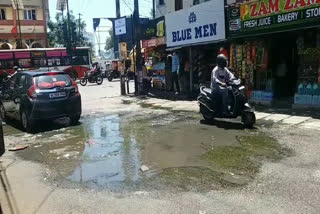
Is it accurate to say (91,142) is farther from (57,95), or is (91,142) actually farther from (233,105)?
(233,105)

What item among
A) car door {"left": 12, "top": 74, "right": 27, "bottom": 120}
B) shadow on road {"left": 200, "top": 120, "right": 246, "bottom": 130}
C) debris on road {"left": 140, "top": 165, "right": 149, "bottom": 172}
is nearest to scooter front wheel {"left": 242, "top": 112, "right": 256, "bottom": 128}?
shadow on road {"left": 200, "top": 120, "right": 246, "bottom": 130}

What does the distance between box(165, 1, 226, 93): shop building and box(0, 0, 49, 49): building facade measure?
105ft

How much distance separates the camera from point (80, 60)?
35.9m

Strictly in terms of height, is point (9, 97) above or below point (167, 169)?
above

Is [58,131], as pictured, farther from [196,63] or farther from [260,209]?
[196,63]

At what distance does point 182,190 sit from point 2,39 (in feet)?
153

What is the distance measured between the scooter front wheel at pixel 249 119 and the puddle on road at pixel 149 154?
1.59 ft

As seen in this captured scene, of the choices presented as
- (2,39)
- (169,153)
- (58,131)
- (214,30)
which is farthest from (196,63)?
(2,39)

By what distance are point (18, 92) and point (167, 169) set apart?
636cm

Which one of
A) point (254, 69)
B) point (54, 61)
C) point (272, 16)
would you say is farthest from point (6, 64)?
point (272, 16)

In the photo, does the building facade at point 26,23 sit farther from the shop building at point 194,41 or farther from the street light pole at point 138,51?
the shop building at point 194,41

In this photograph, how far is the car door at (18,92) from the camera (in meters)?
10.4

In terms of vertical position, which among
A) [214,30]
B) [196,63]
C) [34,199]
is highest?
[214,30]

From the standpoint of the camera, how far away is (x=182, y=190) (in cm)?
503
